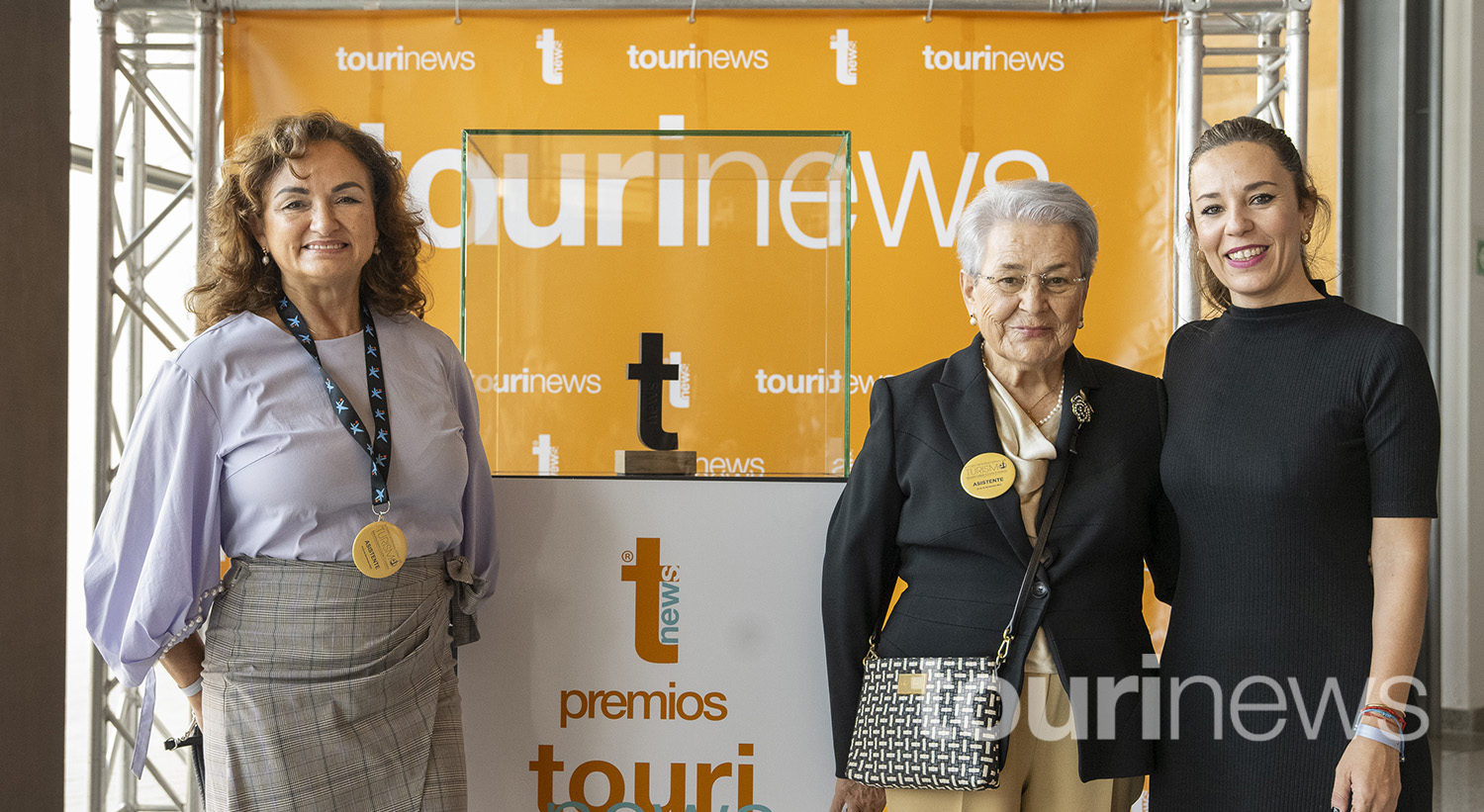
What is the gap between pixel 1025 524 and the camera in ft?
4.93

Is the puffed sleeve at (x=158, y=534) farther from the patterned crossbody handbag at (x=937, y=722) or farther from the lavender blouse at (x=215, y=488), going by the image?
the patterned crossbody handbag at (x=937, y=722)

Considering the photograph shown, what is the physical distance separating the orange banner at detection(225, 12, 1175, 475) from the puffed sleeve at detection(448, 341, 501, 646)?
1.80 metres

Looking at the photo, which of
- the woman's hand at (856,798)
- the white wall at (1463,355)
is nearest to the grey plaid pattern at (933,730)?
the woman's hand at (856,798)

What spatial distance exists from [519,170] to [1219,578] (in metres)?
1.42

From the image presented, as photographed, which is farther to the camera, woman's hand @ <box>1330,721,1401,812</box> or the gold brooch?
the gold brooch

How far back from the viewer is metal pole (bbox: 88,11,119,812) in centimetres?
321

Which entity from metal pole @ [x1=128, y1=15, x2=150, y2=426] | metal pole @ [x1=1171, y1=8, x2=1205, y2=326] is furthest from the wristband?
metal pole @ [x1=128, y1=15, x2=150, y2=426]

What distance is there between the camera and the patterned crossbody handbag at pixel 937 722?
143 cm

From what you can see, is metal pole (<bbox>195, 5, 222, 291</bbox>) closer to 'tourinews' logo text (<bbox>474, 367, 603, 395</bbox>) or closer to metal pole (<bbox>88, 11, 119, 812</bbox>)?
metal pole (<bbox>88, 11, 119, 812</bbox>)

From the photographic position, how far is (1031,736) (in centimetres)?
149

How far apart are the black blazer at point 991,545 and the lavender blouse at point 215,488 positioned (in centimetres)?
70

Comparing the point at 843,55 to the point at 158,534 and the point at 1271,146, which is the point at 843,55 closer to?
→ the point at 1271,146

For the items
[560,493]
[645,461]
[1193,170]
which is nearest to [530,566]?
[560,493]

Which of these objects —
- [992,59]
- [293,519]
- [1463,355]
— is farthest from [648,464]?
[1463,355]
